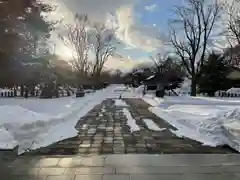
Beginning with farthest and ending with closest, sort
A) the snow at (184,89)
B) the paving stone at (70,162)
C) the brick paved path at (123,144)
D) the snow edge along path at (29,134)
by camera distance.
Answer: the snow at (184,89), the brick paved path at (123,144), the snow edge along path at (29,134), the paving stone at (70,162)

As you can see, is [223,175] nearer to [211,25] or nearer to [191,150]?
[191,150]

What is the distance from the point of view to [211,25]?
29922 mm

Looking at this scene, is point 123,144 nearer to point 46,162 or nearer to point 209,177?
point 46,162

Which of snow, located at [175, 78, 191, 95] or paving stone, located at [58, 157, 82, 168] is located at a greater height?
snow, located at [175, 78, 191, 95]

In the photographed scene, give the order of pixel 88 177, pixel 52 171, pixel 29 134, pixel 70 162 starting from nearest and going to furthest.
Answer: pixel 88 177, pixel 52 171, pixel 70 162, pixel 29 134

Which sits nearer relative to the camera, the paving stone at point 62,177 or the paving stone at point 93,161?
the paving stone at point 62,177

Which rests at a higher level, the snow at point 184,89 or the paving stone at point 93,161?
the snow at point 184,89

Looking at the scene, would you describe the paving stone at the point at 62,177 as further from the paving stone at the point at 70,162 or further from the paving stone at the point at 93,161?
the paving stone at the point at 93,161

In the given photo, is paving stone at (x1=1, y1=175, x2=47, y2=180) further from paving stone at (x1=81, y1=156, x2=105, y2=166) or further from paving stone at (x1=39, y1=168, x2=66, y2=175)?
paving stone at (x1=81, y1=156, x2=105, y2=166)

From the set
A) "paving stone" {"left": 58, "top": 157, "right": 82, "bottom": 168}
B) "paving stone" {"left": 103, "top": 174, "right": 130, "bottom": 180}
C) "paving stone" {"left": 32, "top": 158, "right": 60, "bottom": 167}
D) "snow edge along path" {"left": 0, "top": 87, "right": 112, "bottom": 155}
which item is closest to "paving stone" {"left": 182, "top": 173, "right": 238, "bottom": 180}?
"paving stone" {"left": 103, "top": 174, "right": 130, "bottom": 180}

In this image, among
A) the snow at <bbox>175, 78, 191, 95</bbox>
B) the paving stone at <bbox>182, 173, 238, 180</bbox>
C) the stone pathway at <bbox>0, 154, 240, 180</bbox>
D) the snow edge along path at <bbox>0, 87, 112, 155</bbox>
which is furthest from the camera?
the snow at <bbox>175, 78, 191, 95</bbox>

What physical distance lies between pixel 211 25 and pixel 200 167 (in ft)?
89.5

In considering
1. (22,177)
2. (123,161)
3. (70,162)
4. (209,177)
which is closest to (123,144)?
(123,161)

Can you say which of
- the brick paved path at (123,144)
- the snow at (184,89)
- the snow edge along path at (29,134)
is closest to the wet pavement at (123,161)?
the brick paved path at (123,144)
